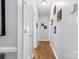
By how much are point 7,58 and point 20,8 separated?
0.89 meters

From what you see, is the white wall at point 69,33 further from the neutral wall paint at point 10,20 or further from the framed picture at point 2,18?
the framed picture at point 2,18

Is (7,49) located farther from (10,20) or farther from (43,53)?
(43,53)

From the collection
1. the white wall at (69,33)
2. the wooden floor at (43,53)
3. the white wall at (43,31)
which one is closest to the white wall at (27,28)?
the white wall at (69,33)

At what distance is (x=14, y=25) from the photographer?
7.51ft

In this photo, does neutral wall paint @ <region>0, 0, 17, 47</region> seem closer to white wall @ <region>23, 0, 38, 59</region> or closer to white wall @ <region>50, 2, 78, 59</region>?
white wall @ <region>23, 0, 38, 59</region>

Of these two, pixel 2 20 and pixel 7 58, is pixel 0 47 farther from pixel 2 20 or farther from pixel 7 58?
pixel 2 20

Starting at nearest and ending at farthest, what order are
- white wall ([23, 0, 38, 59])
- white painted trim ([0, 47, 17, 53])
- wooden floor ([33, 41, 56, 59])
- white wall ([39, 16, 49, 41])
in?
white painted trim ([0, 47, 17, 53]), white wall ([23, 0, 38, 59]), wooden floor ([33, 41, 56, 59]), white wall ([39, 16, 49, 41])

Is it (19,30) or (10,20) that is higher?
(10,20)

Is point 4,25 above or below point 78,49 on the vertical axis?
above

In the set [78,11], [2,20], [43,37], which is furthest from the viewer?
[43,37]

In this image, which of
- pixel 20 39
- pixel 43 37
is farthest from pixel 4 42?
pixel 43 37

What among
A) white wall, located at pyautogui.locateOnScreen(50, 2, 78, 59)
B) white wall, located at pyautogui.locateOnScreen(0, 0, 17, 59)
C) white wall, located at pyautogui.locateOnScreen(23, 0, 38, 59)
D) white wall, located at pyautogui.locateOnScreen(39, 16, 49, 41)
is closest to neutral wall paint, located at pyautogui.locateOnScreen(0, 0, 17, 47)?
white wall, located at pyautogui.locateOnScreen(0, 0, 17, 59)

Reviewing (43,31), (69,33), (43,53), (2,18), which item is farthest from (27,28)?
(43,31)

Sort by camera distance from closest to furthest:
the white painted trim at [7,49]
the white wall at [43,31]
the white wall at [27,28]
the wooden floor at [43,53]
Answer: the white painted trim at [7,49], the white wall at [27,28], the wooden floor at [43,53], the white wall at [43,31]
